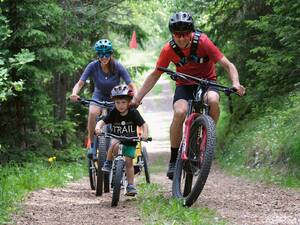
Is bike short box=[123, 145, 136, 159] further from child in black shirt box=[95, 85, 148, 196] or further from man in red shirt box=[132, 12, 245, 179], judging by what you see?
man in red shirt box=[132, 12, 245, 179]

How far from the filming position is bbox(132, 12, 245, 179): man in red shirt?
6.97 m

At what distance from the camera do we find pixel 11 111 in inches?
500

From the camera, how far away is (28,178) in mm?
9625

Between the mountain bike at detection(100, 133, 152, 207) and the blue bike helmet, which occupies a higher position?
the blue bike helmet

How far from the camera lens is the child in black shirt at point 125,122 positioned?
25.8 feet

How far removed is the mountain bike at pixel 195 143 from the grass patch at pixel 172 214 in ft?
0.67

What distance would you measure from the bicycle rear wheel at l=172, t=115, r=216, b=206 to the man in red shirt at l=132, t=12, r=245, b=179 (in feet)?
1.14

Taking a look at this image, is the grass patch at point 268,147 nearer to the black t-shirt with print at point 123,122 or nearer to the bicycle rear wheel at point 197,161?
the bicycle rear wheel at point 197,161

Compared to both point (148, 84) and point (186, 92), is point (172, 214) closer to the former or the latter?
point (186, 92)

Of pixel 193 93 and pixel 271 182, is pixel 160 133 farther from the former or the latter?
pixel 193 93

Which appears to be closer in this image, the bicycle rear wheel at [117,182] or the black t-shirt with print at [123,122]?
the bicycle rear wheel at [117,182]

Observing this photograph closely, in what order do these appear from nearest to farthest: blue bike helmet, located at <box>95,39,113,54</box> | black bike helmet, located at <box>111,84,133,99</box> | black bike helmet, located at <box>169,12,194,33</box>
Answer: black bike helmet, located at <box>169,12,194,33</box> → black bike helmet, located at <box>111,84,133,99</box> → blue bike helmet, located at <box>95,39,113,54</box>

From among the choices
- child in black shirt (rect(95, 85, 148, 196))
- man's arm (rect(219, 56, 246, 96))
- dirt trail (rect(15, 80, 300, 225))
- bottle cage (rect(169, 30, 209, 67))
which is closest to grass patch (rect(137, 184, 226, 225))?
dirt trail (rect(15, 80, 300, 225))

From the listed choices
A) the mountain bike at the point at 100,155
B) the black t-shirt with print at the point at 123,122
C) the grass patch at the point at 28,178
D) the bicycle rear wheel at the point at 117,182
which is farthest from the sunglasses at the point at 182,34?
the grass patch at the point at 28,178
